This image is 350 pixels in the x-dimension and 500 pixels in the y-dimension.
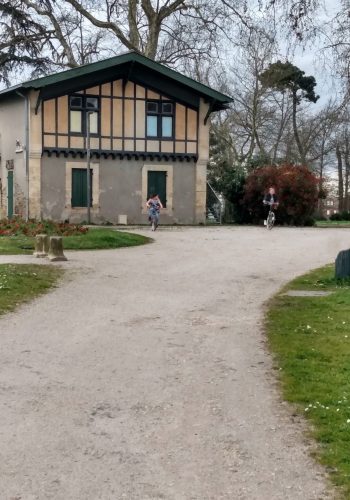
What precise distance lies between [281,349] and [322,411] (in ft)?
6.87

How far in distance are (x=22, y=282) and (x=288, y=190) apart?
845 inches

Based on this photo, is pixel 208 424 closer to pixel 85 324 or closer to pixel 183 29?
pixel 85 324

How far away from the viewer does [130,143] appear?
98.8 feet

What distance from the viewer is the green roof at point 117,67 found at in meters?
27.4

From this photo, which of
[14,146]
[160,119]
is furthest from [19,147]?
[160,119]

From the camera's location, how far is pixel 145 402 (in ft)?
17.9

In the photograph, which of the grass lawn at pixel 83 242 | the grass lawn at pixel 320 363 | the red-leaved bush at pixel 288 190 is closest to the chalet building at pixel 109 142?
the red-leaved bush at pixel 288 190

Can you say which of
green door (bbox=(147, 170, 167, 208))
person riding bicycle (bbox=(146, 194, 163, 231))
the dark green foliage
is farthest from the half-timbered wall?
the dark green foliage

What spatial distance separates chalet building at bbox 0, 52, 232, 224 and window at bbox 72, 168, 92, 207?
0.05 metres

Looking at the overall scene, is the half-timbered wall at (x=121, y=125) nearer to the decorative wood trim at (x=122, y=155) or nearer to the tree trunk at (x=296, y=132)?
the decorative wood trim at (x=122, y=155)

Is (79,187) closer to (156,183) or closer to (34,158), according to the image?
(34,158)

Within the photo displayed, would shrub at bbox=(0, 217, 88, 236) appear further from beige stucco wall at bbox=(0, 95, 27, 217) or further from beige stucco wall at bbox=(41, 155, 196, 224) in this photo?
beige stucco wall at bbox=(0, 95, 27, 217)

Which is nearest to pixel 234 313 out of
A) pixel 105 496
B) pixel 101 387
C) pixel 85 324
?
pixel 85 324

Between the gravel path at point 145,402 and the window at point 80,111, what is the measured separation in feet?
61.5
